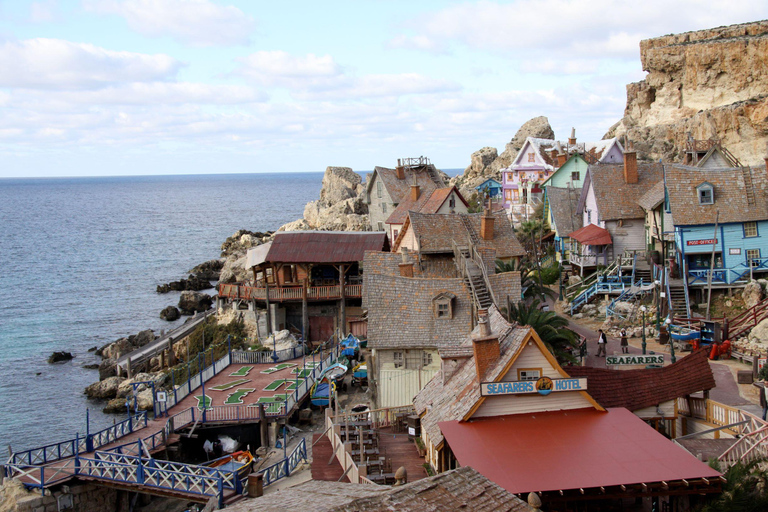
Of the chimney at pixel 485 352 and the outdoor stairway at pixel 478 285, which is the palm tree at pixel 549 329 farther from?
the chimney at pixel 485 352

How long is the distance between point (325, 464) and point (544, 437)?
342 inches

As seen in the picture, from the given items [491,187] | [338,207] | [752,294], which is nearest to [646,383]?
[752,294]

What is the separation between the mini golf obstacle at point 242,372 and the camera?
4325 cm

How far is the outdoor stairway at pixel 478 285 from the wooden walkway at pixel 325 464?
949 cm

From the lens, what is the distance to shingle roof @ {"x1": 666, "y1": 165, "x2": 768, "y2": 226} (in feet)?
138

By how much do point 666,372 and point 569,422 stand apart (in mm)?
5367

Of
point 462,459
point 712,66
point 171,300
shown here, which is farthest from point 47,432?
point 712,66

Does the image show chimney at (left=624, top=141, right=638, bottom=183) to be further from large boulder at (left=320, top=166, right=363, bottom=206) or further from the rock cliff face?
large boulder at (left=320, top=166, right=363, bottom=206)

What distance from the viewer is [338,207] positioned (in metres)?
93.6

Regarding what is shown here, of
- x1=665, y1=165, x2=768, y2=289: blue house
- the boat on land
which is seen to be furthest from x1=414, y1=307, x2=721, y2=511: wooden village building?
x1=665, y1=165, x2=768, y2=289: blue house

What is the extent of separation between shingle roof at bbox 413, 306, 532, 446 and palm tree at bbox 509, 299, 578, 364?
5146mm

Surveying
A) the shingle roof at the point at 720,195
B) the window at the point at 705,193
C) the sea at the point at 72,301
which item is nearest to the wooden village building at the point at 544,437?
the shingle roof at the point at 720,195

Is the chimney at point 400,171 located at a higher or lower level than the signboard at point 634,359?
higher

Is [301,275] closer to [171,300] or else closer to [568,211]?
[568,211]
